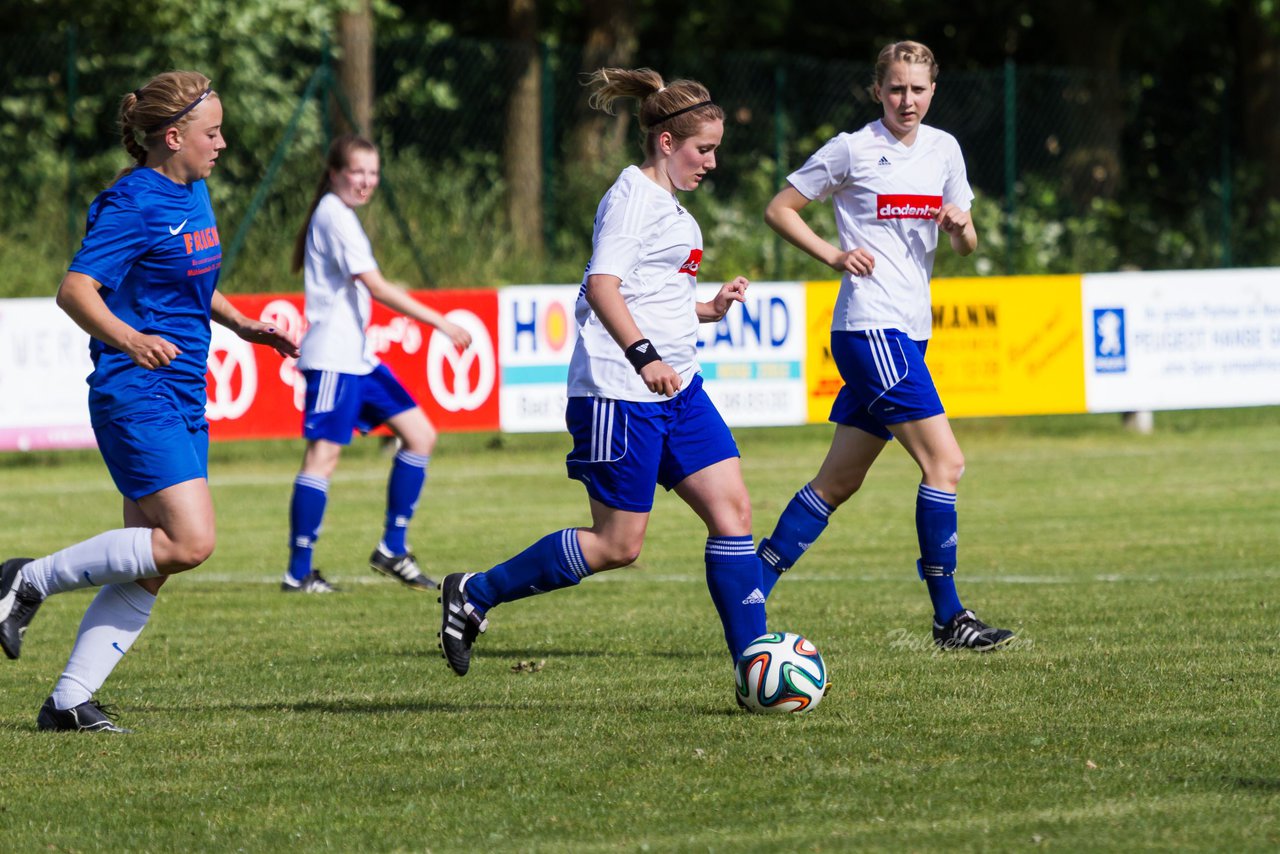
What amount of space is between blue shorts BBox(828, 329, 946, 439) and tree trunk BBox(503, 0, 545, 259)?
14.4 meters

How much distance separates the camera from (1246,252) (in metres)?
24.1

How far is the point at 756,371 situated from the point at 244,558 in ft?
21.0

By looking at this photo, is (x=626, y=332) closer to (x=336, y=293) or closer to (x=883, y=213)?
(x=883, y=213)

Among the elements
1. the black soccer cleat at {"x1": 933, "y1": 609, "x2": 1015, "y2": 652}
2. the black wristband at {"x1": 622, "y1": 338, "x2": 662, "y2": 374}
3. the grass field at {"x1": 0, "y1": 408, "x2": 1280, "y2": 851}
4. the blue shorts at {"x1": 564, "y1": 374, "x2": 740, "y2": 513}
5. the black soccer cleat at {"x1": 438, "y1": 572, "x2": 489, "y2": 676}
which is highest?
the black wristband at {"x1": 622, "y1": 338, "x2": 662, "y2": 374}

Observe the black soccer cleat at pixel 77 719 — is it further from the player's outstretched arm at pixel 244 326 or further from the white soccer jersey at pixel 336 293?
the white soccer jersey at pixel 336 293

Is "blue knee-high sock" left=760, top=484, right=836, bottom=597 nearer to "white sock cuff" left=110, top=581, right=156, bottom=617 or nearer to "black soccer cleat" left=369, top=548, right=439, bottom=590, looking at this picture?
"white sock cuff" left=110, top=581, right=156, bottom=617

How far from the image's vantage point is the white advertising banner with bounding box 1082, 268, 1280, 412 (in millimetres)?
17297

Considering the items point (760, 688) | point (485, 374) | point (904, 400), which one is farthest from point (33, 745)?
point (485, 374)

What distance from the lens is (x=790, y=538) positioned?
7.65 m

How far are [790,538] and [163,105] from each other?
9.79 feet

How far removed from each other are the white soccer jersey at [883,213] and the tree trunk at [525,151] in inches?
561

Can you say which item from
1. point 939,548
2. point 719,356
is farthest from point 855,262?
point 719,356

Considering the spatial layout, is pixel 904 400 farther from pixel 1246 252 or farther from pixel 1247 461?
pixel 1246 252

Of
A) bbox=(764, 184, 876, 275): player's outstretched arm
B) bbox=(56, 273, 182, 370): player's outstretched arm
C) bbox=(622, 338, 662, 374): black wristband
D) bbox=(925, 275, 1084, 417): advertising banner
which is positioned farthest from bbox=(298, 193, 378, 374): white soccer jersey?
bbox=(925, 275, 1084, 417): advertising banner
